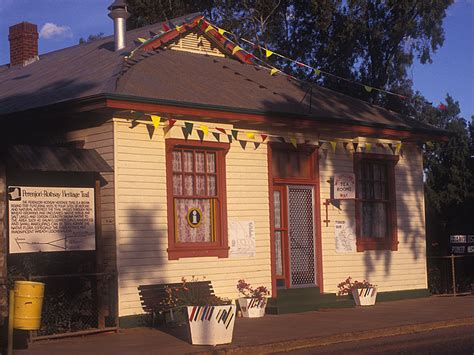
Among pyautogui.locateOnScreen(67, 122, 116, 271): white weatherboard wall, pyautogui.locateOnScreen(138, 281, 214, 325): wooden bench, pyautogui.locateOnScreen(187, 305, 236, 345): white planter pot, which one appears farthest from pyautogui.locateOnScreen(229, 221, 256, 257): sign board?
pyautogui.locateOnScreen(187, 305, 236, 345): white planter pot

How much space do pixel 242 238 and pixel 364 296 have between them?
11.0 feet

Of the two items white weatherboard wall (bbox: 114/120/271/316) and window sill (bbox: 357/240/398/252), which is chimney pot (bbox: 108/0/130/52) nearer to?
white weatherboard wall (bbox: 114/120/271/316)

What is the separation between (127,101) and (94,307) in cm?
348

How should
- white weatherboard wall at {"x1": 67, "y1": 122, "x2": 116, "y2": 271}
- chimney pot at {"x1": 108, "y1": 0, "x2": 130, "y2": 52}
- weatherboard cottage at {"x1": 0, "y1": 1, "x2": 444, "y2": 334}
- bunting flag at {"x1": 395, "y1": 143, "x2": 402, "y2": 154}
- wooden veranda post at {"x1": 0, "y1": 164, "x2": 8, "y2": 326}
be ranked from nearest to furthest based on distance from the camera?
wooden veranda post at {"x1": 0, "y1": 164, "x2": 8, "y2": 326} → weatherboard cottage at {"x1": 0, "y1": 1, "x2": 444, "y2": 334} → white weatherboard wall at {"x1": 67, "y1": 122, "x2": 116, "y2": 271} → chimney pot at {"x1": 108, "y1": 0, "x2": 130, "y2": 52} → bunting flag at {"x1": 395, "y1": 143, "x2": 402, "y2": 154}

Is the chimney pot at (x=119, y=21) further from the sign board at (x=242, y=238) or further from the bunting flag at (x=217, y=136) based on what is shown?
the sign board at (x=242, y=238)

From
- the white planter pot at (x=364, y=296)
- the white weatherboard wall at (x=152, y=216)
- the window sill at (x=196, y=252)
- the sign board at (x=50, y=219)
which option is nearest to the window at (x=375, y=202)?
the white planter pot at (x=364, y=296)

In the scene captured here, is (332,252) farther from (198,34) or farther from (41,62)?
(41,62)

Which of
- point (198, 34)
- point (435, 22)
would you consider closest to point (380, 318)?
point (198, 34)

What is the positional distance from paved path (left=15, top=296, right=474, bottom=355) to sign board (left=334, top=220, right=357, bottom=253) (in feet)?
4.68

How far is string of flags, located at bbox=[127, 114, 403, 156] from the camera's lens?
51.8 ft

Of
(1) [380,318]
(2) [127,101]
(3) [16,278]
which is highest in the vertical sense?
(2) [127,101]

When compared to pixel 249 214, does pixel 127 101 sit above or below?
above

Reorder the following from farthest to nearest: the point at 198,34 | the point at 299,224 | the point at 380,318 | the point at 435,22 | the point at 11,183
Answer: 1. the point at 435,22
2. the point at 198,34
3. the point at 299,224
4. the point at 380,318
5. the point at 11,183

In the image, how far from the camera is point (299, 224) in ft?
60.4
